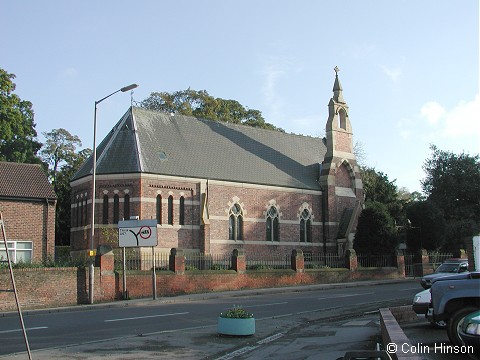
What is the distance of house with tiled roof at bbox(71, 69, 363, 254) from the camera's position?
3675cm

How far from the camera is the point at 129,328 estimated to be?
1641 cm

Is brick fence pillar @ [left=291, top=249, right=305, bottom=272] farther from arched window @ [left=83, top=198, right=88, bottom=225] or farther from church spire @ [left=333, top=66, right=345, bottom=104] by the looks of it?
church spire @ [left=333, top=66, right=345, bottom=104]

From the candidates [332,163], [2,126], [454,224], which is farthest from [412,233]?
[2,126]

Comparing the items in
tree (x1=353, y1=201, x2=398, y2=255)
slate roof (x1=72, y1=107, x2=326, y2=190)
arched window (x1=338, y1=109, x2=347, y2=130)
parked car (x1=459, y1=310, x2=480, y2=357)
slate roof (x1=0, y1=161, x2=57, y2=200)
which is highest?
arched window (x1=338, y1=109, x2=347, y2=130)

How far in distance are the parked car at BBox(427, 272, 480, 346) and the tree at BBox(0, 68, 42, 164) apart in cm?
3929

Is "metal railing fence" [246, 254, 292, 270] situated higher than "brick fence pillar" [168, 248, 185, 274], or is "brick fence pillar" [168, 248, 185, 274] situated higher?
"brick fence pillar" [168, 248, 185, 274]

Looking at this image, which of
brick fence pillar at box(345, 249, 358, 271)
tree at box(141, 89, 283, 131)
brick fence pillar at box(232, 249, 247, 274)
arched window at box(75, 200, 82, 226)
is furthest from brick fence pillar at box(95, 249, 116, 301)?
tree at box(141, 89, 283, 131)

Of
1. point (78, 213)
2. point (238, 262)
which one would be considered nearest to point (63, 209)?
point (78, 213)

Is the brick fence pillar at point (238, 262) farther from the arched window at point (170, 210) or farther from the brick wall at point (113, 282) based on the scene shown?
the arched window at point (170, 210)

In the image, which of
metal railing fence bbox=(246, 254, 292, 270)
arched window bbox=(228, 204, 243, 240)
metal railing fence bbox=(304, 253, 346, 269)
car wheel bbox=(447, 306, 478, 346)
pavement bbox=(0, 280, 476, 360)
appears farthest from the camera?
arched window bbox=(228, 204, 243, 240)

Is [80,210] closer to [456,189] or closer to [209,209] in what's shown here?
[209,209]

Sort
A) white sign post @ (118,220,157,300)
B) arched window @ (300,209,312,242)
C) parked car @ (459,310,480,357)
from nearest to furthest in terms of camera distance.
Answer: parked car @ (459,310,480,357)
white sign post @ (118,220,157,300)
arched window @ (300,209,312,242)

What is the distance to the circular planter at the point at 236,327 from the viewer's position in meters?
14.5

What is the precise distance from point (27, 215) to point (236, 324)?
20.2 meters
